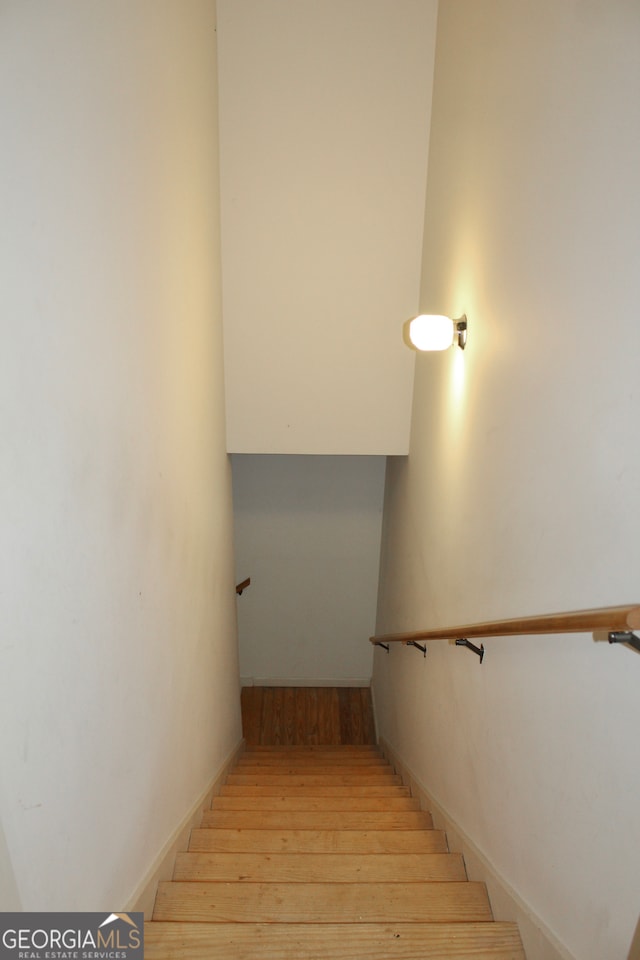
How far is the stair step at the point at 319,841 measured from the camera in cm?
263

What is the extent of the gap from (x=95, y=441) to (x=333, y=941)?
1559mm

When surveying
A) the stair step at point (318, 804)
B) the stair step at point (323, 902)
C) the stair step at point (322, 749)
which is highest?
the stair step at point (323, 902)

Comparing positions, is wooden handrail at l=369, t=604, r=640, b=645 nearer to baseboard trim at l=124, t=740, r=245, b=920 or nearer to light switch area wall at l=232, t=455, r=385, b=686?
baseboard trim at l=124, t=740, r=245, b=920

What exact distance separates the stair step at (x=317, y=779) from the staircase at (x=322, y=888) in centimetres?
29

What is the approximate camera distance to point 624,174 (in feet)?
4.55

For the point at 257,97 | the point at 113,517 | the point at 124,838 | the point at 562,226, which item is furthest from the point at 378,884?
the point at 257,97

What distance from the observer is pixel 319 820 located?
2.93 metres

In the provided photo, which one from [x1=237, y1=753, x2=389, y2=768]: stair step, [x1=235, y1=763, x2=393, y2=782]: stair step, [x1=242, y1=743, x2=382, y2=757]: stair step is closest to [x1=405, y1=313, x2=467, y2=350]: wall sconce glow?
[x1=235, y1=763, x2=393, y2=782]: stair step

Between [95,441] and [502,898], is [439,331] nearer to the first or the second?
[95,441]

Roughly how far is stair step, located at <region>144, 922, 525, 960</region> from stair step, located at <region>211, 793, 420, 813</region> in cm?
113

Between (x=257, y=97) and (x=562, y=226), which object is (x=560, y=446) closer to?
(x=562, y=226)

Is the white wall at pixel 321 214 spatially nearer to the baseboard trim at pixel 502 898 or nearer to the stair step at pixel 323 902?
the baseboard trim at pixel 502 898

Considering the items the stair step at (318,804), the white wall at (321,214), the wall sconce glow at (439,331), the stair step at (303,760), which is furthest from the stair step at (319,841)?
the white wall at (321,214)

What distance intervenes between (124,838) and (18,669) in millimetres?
1007
